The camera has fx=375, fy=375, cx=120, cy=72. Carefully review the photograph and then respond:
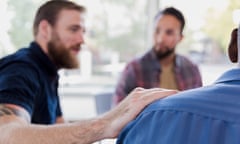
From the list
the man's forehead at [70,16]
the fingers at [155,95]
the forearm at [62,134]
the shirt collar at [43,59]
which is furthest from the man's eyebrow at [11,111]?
the man's forehead at [70,16]

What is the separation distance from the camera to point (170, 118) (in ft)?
2.60

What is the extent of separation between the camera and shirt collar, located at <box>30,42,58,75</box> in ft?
6.01

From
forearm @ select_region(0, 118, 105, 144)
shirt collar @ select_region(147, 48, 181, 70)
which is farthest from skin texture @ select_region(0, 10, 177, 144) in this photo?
shirt collar @ select_region(147, 48, 181, 70)

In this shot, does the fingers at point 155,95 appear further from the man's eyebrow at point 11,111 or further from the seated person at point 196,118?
the man's eyebrow at point 11,111

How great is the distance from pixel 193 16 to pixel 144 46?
57 cm

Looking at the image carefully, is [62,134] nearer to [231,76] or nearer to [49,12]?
[231,76]

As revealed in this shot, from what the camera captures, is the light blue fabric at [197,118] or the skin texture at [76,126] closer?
the light blue fabric at [197,118]

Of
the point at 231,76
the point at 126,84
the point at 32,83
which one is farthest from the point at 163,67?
the point at 231,76

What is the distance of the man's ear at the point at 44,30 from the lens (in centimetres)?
205

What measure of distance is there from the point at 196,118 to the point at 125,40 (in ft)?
10.2

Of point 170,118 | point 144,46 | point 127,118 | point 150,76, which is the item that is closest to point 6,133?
point 127,118

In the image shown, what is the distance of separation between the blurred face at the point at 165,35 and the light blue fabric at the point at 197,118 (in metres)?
2.15

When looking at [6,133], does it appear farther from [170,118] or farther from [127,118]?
[170,118]

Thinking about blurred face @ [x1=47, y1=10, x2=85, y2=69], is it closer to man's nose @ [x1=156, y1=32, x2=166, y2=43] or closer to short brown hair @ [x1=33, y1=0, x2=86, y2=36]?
short brown hair @ [x1=33, y1=0, x2=86, y2=36]
